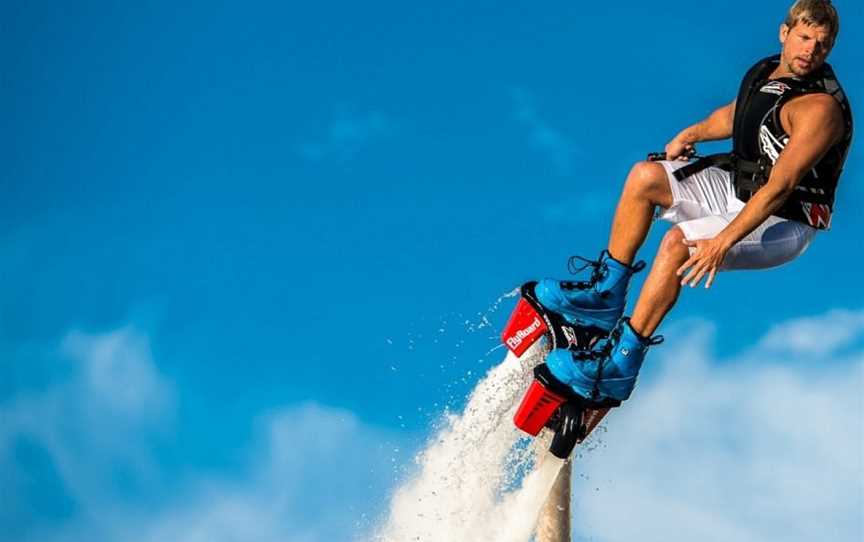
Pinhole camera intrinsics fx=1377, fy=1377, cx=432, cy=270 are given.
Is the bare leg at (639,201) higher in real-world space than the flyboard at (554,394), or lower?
higher

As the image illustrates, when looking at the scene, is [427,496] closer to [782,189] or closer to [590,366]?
[590,366]

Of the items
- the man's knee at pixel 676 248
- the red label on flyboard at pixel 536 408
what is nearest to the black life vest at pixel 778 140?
the man's knee at pixel 676 248

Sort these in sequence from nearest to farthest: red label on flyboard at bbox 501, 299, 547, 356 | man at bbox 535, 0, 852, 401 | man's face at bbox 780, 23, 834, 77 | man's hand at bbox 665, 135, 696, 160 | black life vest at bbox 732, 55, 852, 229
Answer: man at bbox 535, 0, 852, 401 < man's face at bbox 780, 23, 834, 77 < black life vest at bbox 732, 55, 852, 229 < red label on flyboard at bbox 501, 299, 547, 356 < man's hand at bbox 665, 135, 696, 160

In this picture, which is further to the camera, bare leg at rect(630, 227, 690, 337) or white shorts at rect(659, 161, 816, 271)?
white shorts at rect(659, 161, 816, 271)

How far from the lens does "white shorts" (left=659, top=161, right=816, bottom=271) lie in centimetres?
1109

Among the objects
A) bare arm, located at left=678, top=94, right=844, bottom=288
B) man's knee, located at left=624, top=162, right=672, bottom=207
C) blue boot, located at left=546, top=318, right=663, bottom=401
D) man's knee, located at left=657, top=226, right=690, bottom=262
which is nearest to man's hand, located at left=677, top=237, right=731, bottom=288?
bare arm, located at left=678, top=94, right=844, bottom=288

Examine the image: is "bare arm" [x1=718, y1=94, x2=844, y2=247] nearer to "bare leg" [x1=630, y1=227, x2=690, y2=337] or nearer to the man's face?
the man's face

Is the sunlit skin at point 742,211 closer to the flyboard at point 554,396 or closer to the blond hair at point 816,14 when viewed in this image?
the blond hair at point 816,14

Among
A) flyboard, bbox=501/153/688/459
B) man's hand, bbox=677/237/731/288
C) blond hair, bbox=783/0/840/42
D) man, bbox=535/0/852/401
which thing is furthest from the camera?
flyboard, bbox=501/153/688/459

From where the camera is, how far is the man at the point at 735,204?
10.5 metres

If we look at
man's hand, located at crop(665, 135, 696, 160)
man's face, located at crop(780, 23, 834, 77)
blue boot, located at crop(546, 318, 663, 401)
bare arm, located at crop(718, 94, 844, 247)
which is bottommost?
blue boot, located at crop(546, 318, 663, 401)

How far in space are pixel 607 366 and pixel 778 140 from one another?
90.0 inches

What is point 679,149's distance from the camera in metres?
12.3

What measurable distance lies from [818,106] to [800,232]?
4.03 feet
